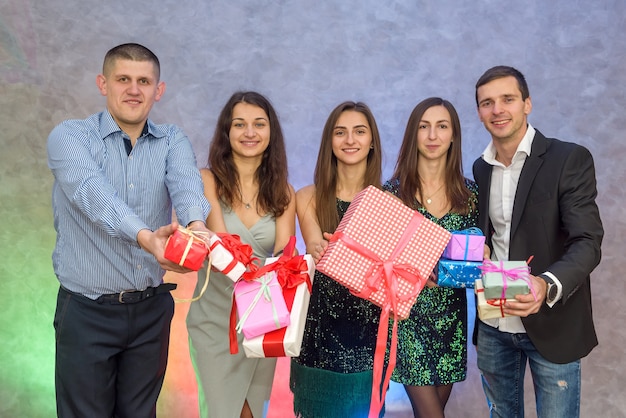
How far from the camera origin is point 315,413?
294cm

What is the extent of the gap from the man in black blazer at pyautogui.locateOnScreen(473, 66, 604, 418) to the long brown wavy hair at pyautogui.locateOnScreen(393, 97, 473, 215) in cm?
11

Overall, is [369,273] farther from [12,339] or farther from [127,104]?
[12,339]

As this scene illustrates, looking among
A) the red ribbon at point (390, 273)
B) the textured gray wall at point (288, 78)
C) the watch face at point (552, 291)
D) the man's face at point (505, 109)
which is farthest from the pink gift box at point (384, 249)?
the textured gray wall at point (288, 78)

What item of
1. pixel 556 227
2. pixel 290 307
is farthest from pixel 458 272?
pixel 290 307

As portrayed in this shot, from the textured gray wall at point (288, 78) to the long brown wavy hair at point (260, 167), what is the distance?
1071mm

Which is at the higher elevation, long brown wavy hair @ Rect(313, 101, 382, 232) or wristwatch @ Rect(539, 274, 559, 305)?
long brown wavy hair @ Rect(313, 101, 382, 232)

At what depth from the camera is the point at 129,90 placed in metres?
2.59

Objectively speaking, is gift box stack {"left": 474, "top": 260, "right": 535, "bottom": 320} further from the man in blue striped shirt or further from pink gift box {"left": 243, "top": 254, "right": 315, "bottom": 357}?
the man in blue striped shirt

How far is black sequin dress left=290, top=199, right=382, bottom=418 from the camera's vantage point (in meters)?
2.90

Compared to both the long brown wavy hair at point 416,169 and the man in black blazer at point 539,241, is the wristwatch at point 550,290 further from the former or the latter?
the long brown wavy hair at point 416,169

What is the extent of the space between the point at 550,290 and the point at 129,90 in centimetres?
188

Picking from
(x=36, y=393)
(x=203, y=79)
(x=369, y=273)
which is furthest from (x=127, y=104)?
(x=36, y=393)

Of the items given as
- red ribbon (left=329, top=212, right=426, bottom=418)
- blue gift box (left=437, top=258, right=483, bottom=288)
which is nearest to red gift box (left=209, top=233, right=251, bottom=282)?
red ribbon (left=329, top=212, right=426, bottom=418)

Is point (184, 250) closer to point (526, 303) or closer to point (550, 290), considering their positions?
point (526, 303)
